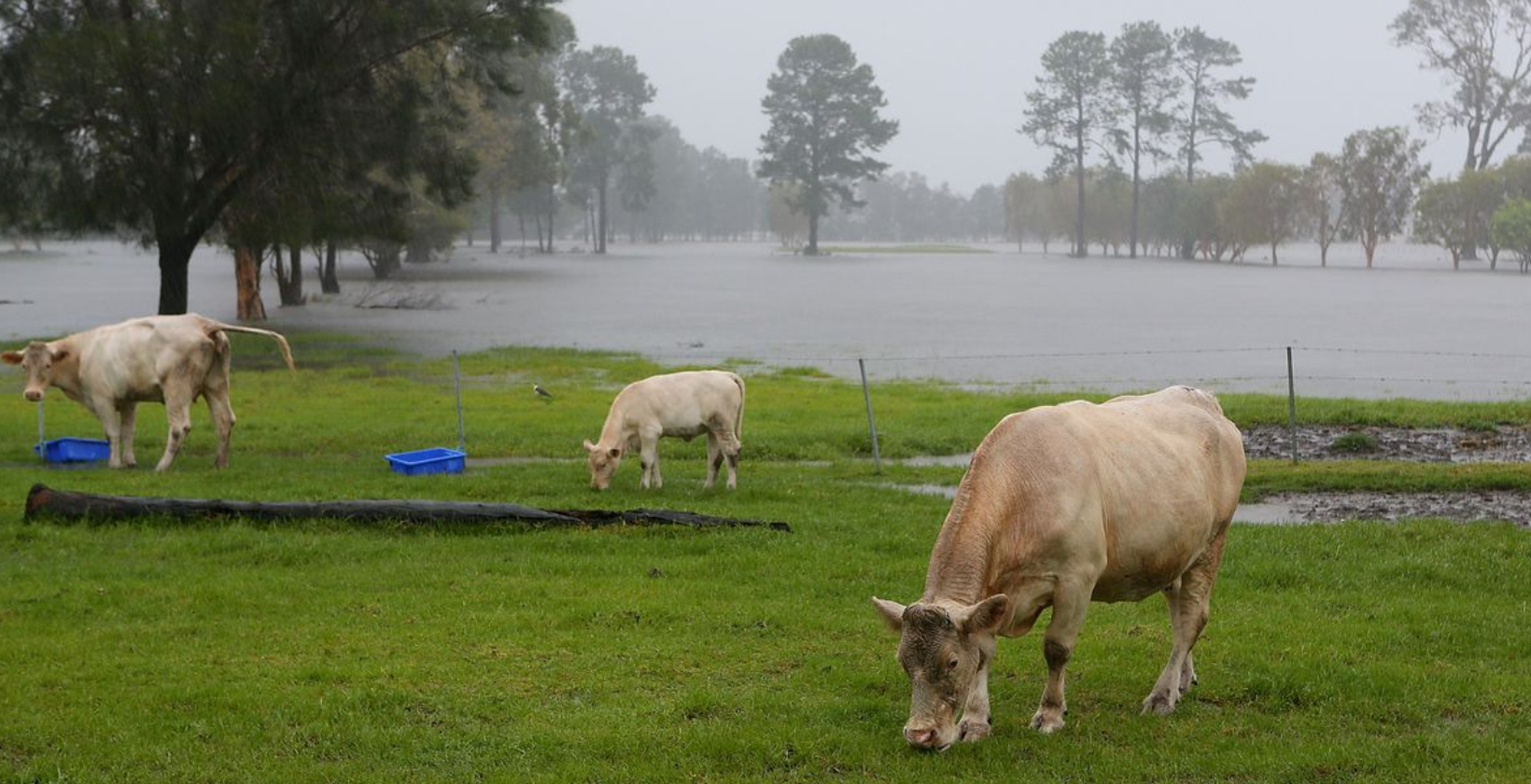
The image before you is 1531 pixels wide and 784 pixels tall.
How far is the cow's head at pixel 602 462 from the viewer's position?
15.9 metres

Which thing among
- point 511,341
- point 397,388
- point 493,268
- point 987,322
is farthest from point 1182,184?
point 397,388

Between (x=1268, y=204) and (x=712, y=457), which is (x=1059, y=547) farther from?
(x=1268, y=204)

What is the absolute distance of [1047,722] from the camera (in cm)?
775

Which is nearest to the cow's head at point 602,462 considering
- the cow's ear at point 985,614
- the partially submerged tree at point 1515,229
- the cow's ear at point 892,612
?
the cow's ear at point 892,612

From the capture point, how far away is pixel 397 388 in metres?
28.3

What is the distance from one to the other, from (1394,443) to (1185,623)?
42.5 ft

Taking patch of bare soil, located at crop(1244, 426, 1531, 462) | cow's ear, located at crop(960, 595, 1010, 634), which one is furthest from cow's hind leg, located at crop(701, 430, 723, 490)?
cow's ear, located at crop(960, 595, 1010, 634)

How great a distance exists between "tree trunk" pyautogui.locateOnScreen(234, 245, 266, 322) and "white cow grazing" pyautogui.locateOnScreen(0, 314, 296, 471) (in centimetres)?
2683

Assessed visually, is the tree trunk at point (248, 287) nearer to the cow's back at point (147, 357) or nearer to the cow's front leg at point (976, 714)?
the cow's back at point (147, 357)

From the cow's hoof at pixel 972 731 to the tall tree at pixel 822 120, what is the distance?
15350cm

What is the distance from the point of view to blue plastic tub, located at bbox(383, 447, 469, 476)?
17.3 m

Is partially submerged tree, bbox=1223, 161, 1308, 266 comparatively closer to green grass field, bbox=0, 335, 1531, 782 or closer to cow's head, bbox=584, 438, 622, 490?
green grass field, bbox=0, 335, 1531, 782

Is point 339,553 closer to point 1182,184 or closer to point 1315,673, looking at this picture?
point 1315,673

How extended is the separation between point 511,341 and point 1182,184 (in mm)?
129172
